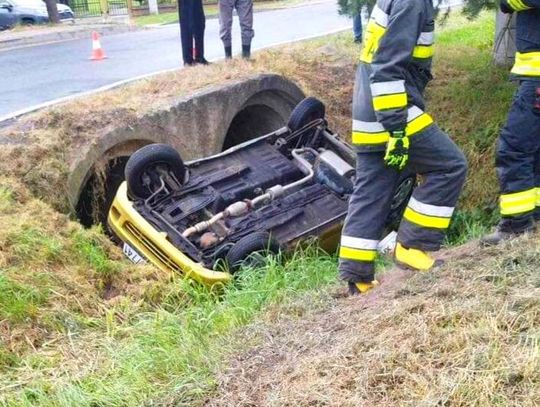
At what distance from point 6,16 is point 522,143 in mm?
18455

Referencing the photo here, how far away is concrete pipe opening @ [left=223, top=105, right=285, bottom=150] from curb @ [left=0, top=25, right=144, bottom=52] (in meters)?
8.39

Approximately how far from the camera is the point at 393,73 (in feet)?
10.9

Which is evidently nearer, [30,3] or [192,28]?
[192,28]

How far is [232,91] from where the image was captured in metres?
6.75

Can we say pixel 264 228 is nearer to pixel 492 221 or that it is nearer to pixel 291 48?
pixel 492 221

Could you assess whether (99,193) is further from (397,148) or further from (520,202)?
(520,202)

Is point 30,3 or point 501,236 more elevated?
point 501,236

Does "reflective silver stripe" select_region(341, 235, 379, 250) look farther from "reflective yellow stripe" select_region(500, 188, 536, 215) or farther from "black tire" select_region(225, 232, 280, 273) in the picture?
"black tire" select_region(225, 232, 280, 273)

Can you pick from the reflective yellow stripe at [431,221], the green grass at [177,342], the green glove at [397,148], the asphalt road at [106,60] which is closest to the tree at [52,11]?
the asphalt road at [106,60]

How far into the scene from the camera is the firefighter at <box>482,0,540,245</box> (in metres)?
3.65

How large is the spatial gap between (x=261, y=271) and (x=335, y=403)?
228 cm

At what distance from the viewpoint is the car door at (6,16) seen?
62.3 feet


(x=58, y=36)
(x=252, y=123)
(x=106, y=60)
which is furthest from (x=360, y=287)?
(x=58, y=36)

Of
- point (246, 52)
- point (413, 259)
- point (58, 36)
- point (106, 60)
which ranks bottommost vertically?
point (58, 36)
